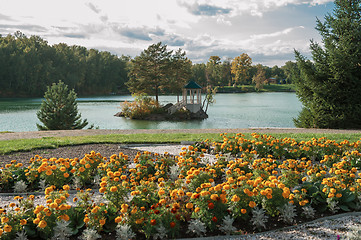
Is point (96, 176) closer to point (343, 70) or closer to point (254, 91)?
point (343, 70)

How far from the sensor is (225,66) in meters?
84.8

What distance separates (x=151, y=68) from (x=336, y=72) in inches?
863

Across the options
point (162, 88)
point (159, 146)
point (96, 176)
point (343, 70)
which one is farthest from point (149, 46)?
point (96, 176)

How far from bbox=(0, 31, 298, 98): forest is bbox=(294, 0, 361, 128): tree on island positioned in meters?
32.0

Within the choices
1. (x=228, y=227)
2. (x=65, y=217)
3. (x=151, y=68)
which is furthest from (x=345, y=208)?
(x=151, y=68)

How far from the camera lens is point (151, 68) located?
32.1 m

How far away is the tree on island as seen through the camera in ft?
43.3

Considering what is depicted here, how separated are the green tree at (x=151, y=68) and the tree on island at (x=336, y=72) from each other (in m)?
19.6

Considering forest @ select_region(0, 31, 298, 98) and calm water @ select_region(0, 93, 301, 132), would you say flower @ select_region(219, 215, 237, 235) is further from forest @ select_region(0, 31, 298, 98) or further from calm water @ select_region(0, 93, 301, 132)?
forest @ select_region(0, 31, 298, 98)

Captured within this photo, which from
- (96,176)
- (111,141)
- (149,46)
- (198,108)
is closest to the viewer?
(96,176)

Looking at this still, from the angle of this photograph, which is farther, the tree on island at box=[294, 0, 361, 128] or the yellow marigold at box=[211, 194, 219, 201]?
the tree on island at box=[294, 0, 361, 128]

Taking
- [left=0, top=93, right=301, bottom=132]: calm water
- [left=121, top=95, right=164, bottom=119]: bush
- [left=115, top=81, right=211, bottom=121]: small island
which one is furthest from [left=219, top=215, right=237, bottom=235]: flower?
[left=121, top=95, right=164, bottom=119]: bush

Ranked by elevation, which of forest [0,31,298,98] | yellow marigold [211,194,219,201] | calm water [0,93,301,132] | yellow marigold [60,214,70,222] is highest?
forest [0,31,298,98]

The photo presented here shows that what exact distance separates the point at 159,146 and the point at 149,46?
24.7 m
